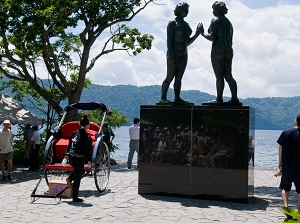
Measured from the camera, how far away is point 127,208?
28.0 feet

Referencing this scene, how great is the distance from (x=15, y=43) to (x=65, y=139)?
7.71 metres

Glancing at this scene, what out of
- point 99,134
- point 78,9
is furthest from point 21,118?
point 99,134

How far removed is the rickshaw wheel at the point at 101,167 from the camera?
10375mm

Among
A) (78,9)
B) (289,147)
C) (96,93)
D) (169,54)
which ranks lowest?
(289,147)

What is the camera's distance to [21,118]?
52.3ft

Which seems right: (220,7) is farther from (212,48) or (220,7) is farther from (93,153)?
(93,153)

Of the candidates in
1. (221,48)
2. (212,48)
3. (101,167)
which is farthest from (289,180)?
(101,167)

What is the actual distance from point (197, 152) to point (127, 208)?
214 cm

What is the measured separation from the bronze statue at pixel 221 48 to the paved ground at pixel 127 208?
2.41 m

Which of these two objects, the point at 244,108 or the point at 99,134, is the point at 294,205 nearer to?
the point at 244,108

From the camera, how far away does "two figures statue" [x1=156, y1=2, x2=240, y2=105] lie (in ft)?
33.4

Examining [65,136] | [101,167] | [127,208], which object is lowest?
[127,208]

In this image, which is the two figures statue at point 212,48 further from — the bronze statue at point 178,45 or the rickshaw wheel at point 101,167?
the rickshaw wheel at point 101,167

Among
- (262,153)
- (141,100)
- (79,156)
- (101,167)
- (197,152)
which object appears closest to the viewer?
(79,156)
